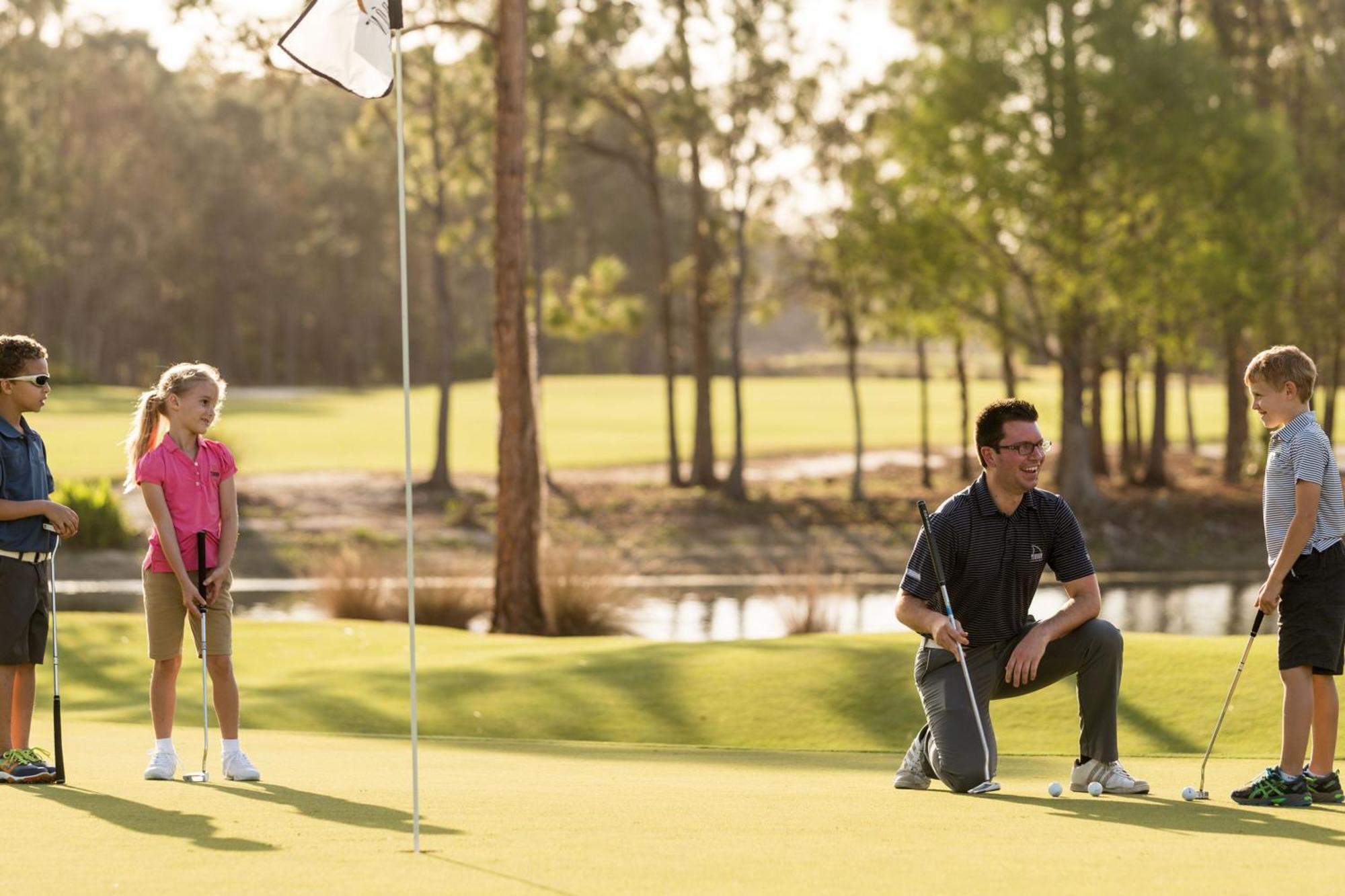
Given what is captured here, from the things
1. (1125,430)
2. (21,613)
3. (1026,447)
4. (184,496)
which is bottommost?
(1125,430)

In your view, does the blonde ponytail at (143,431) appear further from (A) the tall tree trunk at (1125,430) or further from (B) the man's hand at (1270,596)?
(A) the tall tree trunk at (1125,430)

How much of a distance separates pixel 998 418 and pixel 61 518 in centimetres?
413

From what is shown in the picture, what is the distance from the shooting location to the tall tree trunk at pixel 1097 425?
41.0 metres

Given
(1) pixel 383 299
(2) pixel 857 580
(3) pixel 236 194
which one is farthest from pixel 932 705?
(1) pixel 383 299

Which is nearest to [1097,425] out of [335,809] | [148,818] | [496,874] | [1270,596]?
[1270,596]

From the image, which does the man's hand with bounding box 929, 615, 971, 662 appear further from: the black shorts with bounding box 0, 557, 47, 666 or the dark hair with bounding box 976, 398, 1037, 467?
the black shorts with bounding box 0, 557, 47, 666

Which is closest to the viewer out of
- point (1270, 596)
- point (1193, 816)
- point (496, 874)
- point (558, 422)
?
point (496, 874)

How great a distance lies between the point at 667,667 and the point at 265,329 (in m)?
85.6

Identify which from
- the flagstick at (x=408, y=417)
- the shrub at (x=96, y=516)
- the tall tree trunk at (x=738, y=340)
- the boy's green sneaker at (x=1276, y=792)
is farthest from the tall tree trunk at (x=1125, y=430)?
the flagstick at (x=408, y=417)

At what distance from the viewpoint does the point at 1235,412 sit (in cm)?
4369

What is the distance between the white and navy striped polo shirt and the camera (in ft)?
22.8

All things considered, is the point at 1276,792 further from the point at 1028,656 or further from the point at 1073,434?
the point at 1073,434

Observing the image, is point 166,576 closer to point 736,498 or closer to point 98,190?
point 736,498

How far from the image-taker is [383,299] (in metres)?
102
